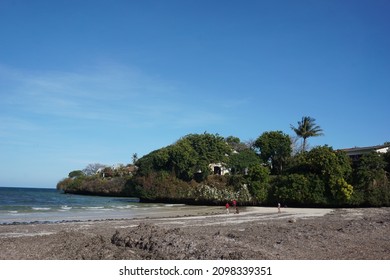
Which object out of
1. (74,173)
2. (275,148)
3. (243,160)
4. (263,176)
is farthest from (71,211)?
(74,173)

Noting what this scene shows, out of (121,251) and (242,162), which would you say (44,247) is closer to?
(121,251)

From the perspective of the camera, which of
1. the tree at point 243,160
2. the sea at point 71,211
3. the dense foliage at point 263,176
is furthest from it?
the tree at point 243,160

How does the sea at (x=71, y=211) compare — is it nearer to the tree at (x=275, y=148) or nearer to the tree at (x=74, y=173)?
the tree at (x=275, y=148)

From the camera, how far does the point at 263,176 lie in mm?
54781

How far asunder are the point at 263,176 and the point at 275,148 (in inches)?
632

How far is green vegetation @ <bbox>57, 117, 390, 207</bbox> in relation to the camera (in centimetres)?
4700

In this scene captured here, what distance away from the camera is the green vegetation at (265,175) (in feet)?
154

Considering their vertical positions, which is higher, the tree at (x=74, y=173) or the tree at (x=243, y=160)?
the tree at (x=74, y=173)

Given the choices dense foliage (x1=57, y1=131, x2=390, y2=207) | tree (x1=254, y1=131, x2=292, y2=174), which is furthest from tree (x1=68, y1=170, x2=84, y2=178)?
tree (x1=254, y1=131, x2=292, y2=174)

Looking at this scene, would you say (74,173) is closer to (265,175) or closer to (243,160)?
(243,160)

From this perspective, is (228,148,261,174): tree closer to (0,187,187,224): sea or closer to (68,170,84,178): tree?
(0,187,187,224): sea

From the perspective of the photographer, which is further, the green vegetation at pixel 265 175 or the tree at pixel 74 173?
the tree at pixel 74 173

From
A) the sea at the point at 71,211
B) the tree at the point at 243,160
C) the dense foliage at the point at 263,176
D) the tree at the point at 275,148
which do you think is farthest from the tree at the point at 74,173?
the tree at the point at 275,148

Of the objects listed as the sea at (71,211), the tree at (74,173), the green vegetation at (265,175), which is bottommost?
the sea at (71,211)
